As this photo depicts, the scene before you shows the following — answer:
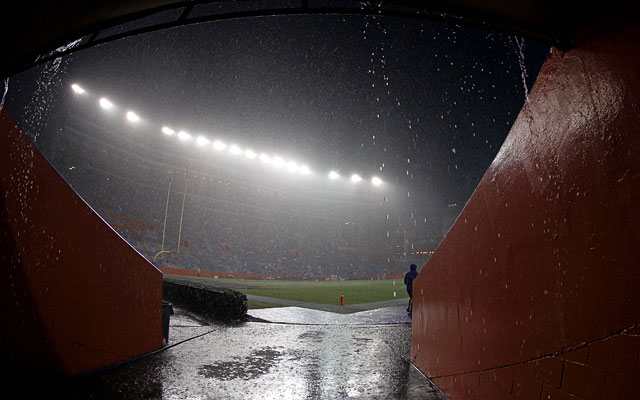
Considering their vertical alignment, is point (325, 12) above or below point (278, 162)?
below

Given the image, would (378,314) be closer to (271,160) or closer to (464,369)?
(464,369)

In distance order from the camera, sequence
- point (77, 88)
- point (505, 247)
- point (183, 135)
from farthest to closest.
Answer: point (183, 135), point (77, 88), point (505, 247)

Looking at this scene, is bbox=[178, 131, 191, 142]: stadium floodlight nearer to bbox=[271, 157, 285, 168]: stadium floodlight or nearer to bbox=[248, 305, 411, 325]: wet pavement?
bbox=[271, 157, 285, 168]: stadium floodlight

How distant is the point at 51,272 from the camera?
349 cm

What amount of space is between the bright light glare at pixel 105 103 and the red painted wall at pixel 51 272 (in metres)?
39.9

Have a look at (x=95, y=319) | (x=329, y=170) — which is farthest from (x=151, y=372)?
(x=329, y=170)

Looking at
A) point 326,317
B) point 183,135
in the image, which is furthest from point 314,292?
point 183,135

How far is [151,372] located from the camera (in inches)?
152

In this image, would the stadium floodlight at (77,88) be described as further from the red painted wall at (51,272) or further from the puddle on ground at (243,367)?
the puddle on ground at (243,367)

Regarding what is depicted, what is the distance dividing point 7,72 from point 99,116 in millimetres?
41368

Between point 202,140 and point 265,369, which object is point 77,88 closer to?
point 202,140

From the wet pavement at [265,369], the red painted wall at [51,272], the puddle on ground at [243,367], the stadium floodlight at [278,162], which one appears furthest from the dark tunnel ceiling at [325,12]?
the stadium floodlight at [278,162]

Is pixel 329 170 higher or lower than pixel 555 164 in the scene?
higher

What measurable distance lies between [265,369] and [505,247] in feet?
10.3
